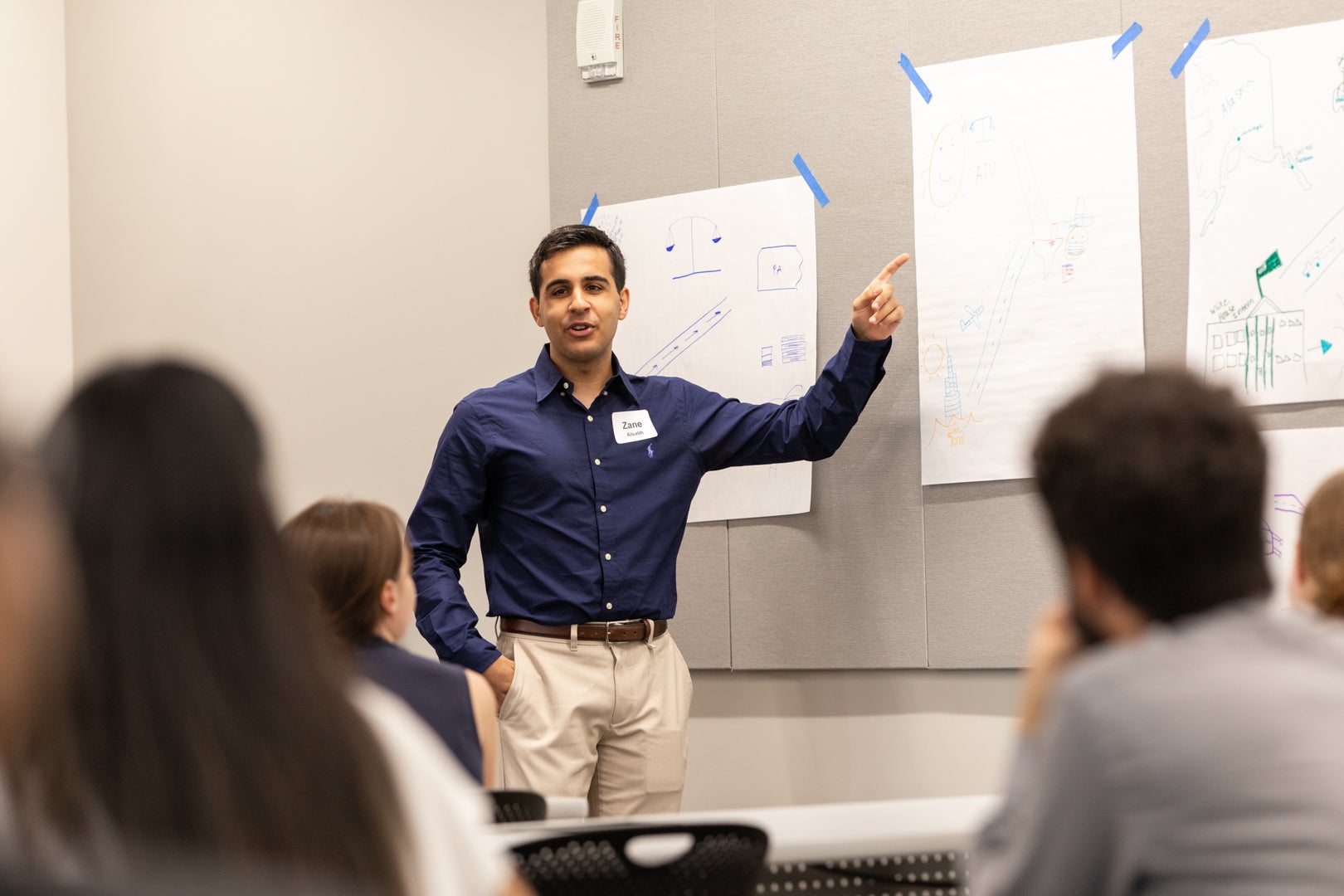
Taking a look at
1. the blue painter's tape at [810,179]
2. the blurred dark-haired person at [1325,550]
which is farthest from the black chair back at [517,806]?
the blue painter's tape at [810,179]

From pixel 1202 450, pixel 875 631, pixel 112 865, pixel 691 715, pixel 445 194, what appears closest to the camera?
pixel 112 865

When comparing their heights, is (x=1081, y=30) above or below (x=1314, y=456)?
above

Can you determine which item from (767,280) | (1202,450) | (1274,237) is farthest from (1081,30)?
(1202,450)

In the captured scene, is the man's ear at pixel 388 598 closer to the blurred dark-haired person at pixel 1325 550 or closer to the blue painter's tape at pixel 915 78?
the blurred dark-haired person at pixel 1325 550

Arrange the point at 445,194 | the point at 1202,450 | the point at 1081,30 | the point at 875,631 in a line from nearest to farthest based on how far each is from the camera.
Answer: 1. the point at 1202,450
2. the point at 1081,30
3. the point at 875,631
4. the point at 445,194

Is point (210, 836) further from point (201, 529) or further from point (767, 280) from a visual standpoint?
point (767, 280)

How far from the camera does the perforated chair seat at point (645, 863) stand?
1.48 m

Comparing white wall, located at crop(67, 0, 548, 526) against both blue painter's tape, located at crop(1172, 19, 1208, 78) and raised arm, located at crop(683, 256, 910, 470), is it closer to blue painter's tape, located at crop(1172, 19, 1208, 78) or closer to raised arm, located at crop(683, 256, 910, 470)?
raised arm, located at crop(683, 256, 910, 470)

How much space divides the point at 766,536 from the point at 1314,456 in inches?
52.4

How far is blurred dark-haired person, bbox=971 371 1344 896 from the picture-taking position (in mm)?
936

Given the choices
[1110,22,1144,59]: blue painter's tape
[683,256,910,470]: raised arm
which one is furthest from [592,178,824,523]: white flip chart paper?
[1110,22,1144,59]: blue painter's tape

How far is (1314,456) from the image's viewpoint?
109 inches

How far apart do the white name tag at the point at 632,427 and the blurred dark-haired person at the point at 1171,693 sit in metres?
2.23

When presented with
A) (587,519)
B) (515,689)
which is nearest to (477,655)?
(515,689)
